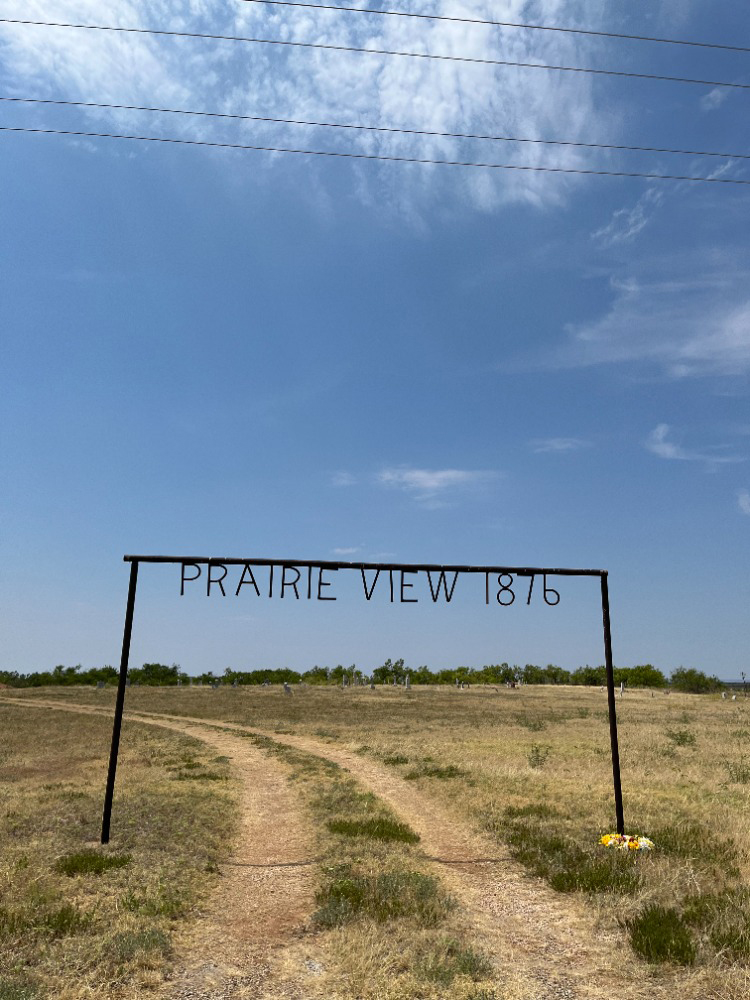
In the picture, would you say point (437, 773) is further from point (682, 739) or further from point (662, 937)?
point (682, 739)

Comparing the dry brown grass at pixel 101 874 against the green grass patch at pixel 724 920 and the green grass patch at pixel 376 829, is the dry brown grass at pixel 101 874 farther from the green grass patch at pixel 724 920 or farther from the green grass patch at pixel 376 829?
the green grass patch at pixel 724 920

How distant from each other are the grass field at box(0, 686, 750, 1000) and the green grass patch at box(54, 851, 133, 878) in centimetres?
12

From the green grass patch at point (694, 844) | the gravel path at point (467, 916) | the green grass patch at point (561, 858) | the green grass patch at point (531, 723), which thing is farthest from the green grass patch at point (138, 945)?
the green grass patch at point (531, 723)

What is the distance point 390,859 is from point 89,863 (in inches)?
221

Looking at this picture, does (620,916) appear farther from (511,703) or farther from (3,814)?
(511,703)

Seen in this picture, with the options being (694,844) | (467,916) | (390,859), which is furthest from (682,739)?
(467,916)

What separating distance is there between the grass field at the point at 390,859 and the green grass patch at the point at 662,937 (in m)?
0.03

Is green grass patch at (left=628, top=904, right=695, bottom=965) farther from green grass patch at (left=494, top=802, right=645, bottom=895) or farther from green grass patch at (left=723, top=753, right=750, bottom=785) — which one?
green grass patch at (left=723, top=753, right=750, bottom=785)

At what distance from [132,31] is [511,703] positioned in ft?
212

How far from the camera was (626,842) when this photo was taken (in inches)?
498

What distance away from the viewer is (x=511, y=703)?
2603 inches

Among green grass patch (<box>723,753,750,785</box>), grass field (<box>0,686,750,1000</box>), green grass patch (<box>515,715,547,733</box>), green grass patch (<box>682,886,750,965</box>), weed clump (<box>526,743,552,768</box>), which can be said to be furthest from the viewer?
green grass patch (<box>515,715,547,733</box>)

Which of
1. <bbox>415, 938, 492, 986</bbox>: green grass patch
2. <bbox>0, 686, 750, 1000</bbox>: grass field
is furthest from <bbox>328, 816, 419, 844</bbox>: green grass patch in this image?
<bbox>415, 938, 492, 986</bbox>: green grass patch

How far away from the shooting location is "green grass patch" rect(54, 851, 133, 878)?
1124 centimetres
